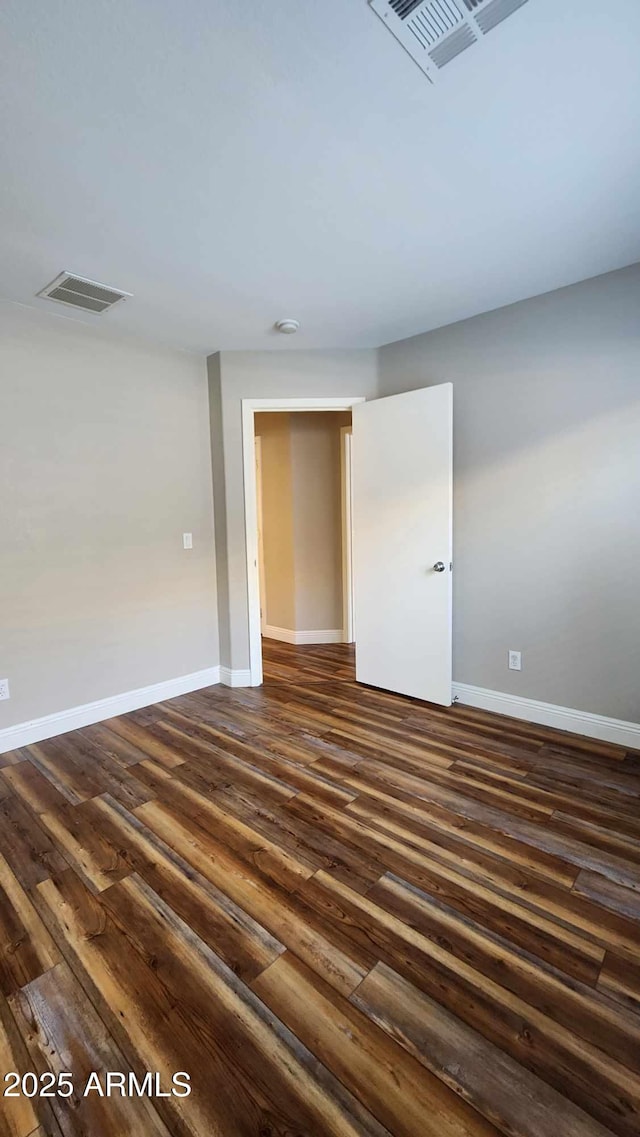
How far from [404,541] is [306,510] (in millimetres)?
1760

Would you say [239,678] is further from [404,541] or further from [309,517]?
[309,517]

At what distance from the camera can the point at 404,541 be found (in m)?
3.09

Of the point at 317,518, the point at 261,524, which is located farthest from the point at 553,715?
the point at 261,524

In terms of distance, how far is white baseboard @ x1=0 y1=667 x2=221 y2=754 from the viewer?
261cm

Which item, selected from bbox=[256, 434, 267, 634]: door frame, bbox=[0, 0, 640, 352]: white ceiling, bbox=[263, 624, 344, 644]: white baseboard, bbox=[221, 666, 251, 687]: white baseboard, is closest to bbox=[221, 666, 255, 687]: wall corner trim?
bbox=[221, 666, 251, 687]: white baseboard

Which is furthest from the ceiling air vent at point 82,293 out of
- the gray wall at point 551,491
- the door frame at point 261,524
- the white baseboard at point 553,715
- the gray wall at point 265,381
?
the white baseboard at point 553,715

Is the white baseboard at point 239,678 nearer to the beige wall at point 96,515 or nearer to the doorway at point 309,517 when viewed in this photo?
the beige wall at point 96,515

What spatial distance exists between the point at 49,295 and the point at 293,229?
142cm

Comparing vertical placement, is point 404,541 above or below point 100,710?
above

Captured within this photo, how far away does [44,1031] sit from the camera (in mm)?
1123

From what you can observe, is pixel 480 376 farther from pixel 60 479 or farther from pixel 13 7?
pixel 60 479

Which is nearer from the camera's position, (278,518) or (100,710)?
(100,710)

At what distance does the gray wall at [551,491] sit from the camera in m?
2.38

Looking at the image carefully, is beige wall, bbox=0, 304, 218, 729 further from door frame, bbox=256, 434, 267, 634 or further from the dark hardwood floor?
door frame, bbox=256, 434, 267, 634
